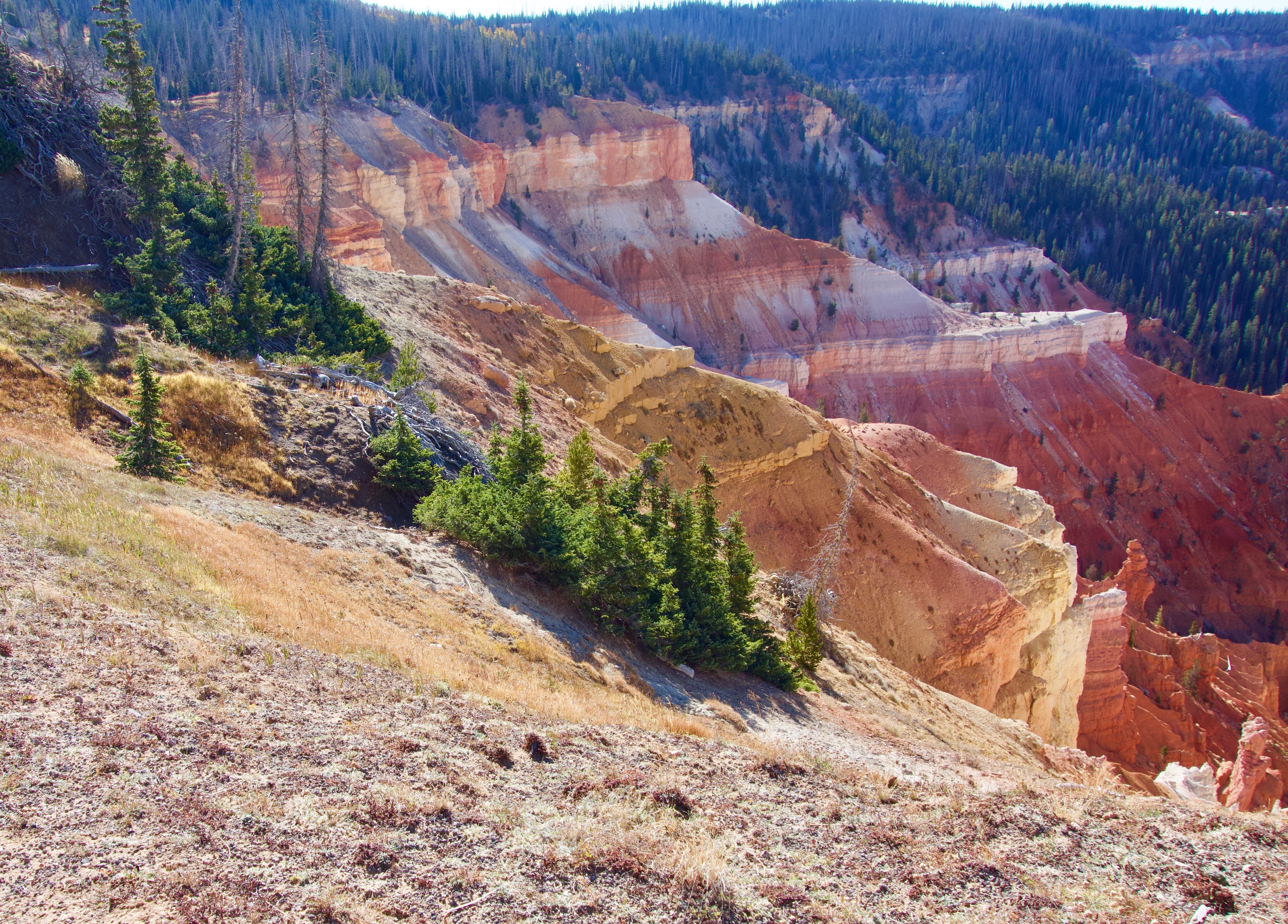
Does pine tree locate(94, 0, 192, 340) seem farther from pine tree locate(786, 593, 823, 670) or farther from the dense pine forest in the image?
the dense pine forest

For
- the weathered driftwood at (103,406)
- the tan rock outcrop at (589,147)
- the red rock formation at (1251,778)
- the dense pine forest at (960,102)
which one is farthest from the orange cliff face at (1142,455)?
the weathered driftwood at (103,406)

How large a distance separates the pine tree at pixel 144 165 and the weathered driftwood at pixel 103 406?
5067mm

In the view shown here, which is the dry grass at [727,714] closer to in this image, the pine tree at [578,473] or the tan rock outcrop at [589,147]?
the pine tree at [578,473]

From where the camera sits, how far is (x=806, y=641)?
66.9ft

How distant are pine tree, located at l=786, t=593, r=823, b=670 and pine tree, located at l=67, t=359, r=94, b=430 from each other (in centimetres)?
1518

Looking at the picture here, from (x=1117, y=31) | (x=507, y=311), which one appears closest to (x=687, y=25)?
(x=1117, y=31)

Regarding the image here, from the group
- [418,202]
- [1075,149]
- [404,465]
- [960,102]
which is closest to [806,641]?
[404,465]

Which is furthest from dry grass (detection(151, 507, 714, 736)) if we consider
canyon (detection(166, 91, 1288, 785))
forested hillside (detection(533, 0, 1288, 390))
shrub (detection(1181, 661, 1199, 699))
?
forested hillside (detection(533, 0, 1288, 390))

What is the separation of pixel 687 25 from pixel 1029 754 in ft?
639

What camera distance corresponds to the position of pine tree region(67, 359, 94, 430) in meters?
16.2

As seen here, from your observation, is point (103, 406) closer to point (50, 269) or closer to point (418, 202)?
point (50, 269)

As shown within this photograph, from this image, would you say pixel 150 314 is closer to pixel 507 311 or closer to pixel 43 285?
pixel 43 285

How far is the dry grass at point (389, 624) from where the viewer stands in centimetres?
1112

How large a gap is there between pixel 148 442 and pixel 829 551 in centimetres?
1820
